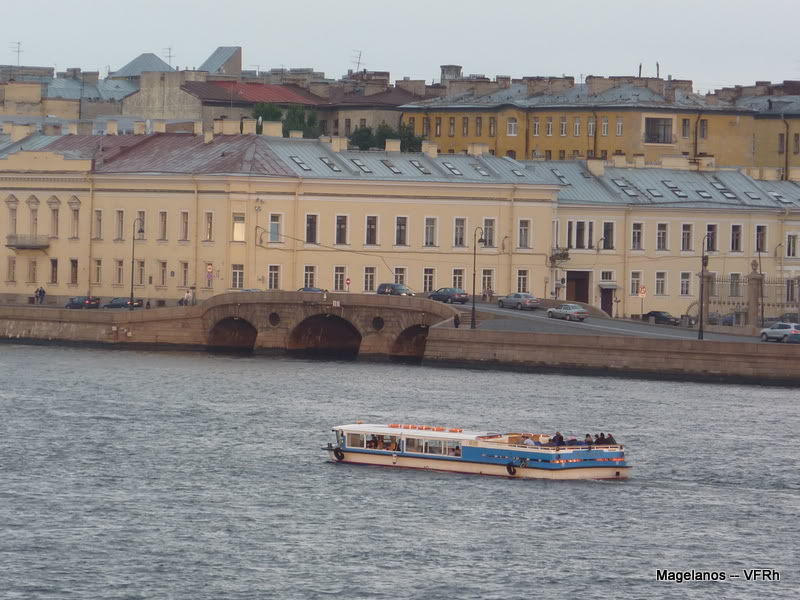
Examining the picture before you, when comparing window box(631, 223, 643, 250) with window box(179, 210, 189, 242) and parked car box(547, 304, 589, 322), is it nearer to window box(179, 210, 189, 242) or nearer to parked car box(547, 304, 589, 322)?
parked car box(547, 304, 589, 322)

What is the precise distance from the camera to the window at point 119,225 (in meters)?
105

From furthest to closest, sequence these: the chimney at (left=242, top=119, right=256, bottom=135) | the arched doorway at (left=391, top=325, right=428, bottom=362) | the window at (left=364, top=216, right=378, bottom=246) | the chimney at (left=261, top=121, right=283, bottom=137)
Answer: the chimney at (left=261, top=121, right=283, bottom=137) → the chimney at (left=242, top=119, right=256, bottom=135) → the window at (left=364, top=216, right=378, bottom=246) → the arched doorway at (left=391, top=325, right=428, bottom=362)

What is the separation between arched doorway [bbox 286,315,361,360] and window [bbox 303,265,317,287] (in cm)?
401

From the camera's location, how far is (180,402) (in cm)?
7769

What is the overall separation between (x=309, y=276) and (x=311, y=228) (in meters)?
2.01

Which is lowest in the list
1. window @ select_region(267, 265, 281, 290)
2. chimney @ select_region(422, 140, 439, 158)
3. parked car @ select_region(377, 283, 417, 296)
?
parked car @ select_region(377, 283, 417, 296)

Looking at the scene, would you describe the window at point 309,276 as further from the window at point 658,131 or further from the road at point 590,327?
the window at point 658,131

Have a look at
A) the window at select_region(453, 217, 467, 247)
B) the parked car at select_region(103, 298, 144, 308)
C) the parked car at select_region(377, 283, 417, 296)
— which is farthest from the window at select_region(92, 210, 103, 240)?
the window at select_region(453, 217, 467, 247)

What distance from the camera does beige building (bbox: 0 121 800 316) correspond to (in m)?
102

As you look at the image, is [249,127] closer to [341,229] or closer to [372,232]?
[341,229]

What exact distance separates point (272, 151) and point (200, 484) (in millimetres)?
44591

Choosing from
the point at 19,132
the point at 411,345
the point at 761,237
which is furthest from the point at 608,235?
the point at 19,132

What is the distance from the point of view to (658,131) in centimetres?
12938

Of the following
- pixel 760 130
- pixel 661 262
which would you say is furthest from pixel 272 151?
pixel 760 130
